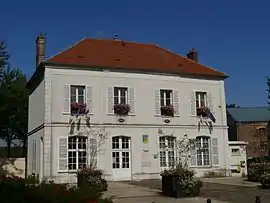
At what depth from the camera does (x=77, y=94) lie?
69.3 ft

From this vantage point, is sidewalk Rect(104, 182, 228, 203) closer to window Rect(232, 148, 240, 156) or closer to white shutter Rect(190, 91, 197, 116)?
white shutter Rect(190, 91, 197, 116)

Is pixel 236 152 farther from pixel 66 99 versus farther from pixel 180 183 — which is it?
pixel 180 183

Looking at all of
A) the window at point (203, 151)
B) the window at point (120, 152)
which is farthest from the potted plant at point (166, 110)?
the window at point (120, 152)

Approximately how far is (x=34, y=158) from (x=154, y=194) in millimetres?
10741

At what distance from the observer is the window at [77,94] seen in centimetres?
2100

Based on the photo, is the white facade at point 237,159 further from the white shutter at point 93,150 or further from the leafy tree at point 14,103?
the leafy tree at point 14,103

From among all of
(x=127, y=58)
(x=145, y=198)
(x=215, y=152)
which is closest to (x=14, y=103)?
(x=127, y=58)

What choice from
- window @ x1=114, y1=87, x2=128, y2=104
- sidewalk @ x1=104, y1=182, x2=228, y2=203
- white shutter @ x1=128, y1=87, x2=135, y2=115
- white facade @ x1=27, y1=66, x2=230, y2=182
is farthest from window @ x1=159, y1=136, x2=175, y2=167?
sidewalk @ x1=104, y1=182, x2=228, y2=203

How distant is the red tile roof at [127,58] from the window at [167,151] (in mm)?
3898

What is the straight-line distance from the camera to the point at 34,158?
23.0 metres

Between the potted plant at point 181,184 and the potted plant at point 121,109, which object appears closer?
the potted plant at point 181,184

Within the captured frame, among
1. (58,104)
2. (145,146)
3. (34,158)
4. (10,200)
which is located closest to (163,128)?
(145,146)

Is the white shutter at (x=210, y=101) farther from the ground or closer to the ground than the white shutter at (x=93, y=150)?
farther from the ground

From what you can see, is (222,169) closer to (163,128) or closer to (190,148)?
(190,148)
